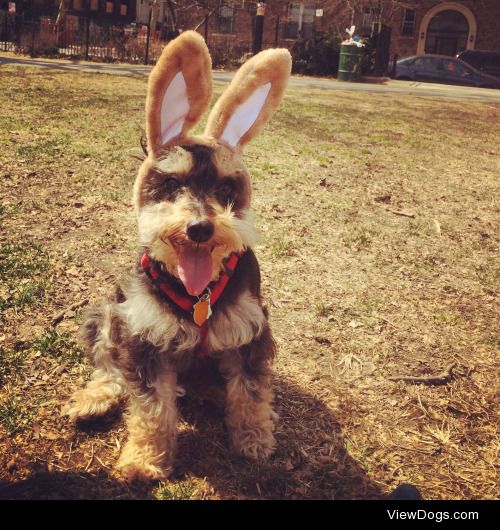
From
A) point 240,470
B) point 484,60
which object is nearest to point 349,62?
point 484,60

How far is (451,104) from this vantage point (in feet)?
58.2

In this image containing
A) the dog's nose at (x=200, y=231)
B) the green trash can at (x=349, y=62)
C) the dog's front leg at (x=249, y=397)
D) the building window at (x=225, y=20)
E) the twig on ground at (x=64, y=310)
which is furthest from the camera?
the building window at (x=225, y=20)

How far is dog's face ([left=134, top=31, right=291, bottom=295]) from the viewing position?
8.36 ft

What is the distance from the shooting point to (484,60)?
33.8 meters

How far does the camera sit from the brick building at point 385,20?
39.7 metres

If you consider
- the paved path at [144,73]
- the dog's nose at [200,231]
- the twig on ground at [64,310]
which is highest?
the paved path at [144,73]

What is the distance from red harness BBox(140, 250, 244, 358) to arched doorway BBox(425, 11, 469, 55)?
45.5 meters

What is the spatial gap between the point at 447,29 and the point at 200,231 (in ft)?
153

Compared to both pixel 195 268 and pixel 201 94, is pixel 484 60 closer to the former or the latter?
pixel 201 94

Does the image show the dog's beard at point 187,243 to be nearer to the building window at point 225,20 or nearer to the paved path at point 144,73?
the paved path at point 144,73

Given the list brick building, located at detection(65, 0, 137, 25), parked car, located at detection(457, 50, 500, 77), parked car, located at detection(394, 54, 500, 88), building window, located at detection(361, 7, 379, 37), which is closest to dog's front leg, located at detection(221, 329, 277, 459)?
parked car, located at detection(394, 54, 500, 88)

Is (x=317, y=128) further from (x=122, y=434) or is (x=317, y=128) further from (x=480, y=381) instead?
(x=122, y=434)

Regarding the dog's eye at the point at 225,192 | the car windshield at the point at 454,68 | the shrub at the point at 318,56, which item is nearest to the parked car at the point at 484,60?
the car windshield at the point at 454,68

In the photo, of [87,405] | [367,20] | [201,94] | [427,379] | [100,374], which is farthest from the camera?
[367,20]
